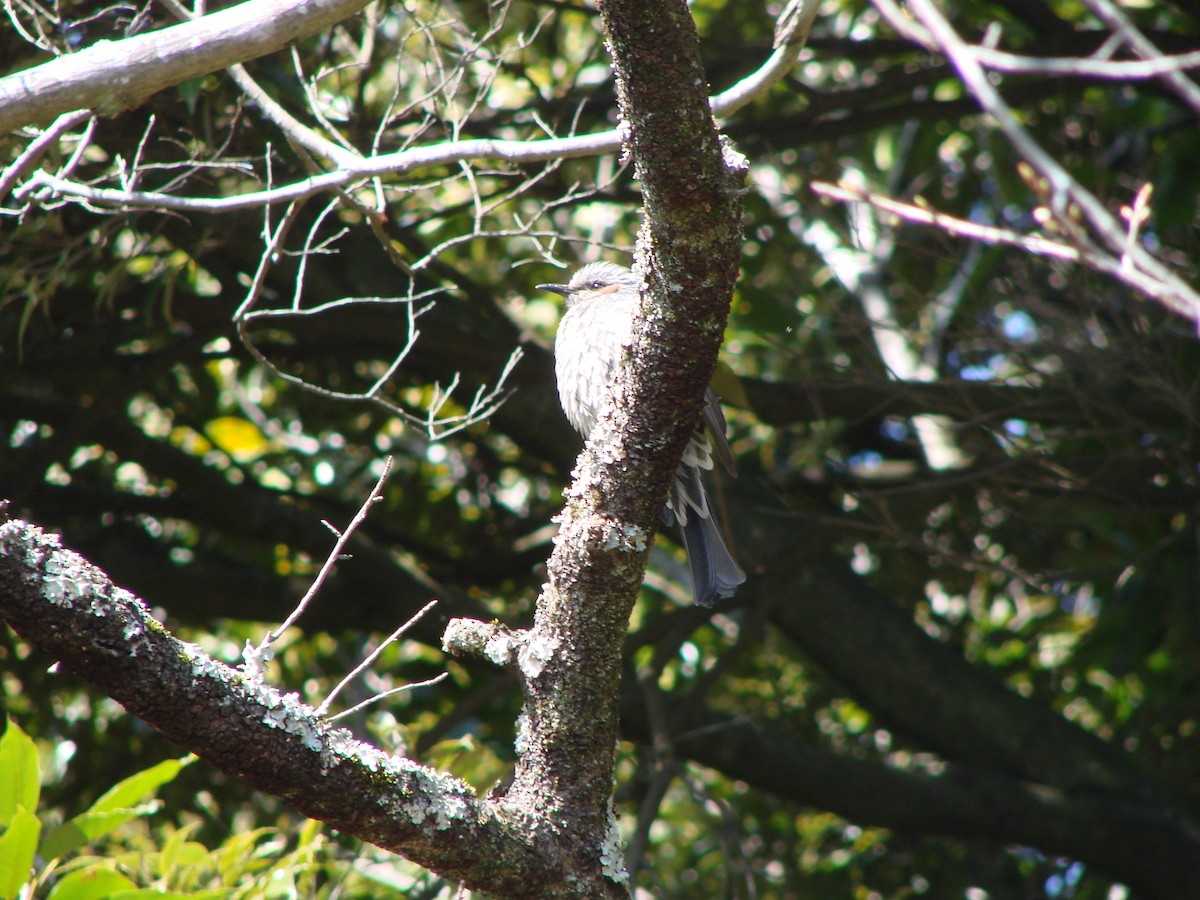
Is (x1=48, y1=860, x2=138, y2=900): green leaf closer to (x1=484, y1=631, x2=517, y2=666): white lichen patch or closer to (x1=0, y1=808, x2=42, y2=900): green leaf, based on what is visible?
(x1=0, y1=808, x2=42, y2=900): green leaf

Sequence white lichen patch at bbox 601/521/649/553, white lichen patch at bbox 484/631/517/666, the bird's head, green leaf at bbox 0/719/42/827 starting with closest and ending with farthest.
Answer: white lichen patch at bbox 601/521/649/553, white lichen patch at bbox 484/631/517/666, green leaf at bbox 0/719/42/827, the bird's head

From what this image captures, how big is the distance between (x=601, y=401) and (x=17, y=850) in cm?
189

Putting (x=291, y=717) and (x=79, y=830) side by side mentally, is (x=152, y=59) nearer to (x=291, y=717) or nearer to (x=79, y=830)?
(x=291, y=717)

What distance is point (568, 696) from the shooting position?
2.25 m

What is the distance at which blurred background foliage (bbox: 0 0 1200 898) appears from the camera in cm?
406

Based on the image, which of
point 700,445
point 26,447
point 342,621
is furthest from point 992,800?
point 26,447

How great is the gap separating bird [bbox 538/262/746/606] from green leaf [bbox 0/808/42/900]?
1.69 m

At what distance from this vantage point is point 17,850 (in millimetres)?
2295

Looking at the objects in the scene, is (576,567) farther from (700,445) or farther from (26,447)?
(26,447)

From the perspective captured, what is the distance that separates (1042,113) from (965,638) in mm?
2375

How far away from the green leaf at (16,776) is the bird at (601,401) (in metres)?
1.66

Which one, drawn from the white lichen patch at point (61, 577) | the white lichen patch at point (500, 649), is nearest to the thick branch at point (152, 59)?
the white lichen patch at point (61, 577)

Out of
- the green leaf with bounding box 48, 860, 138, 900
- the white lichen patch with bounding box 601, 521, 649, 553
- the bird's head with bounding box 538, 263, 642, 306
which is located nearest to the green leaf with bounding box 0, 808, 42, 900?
the green leaf with bounding box 48, 860, 138, 900

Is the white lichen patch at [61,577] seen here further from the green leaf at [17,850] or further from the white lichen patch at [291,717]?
the green leaf at [17,850]
